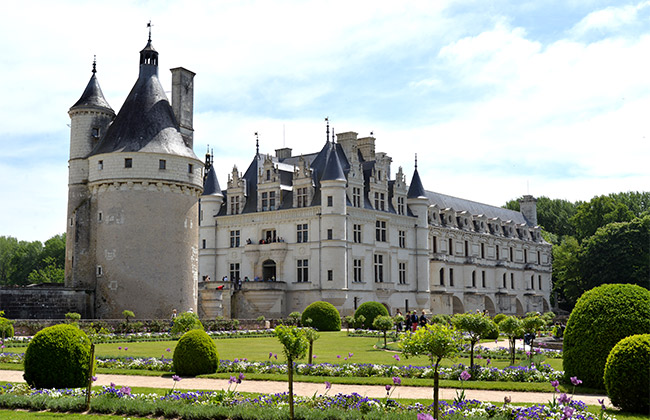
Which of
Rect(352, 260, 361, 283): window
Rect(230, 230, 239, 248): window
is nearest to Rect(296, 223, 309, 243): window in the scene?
Rect(352, 260, 361, 283): window

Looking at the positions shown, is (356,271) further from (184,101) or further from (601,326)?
(601,326)

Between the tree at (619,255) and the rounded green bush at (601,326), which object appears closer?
the rounded green bush at (601,326)

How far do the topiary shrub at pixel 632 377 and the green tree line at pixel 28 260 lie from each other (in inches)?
3073

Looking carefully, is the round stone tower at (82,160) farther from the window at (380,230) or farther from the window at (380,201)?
the window at (380,230)

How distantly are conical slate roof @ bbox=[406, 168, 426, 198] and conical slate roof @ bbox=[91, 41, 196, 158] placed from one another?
2222 centimetres

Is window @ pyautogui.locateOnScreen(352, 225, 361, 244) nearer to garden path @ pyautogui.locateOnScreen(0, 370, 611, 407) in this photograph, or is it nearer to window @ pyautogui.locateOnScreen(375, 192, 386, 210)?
window @ pyautogui.locateOnScreen(375, 192, 386, 210)

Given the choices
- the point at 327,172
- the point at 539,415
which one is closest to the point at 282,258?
the point at 327,172

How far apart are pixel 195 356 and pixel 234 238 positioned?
118 ft

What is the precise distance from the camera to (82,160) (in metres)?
39.6

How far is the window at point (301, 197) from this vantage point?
49547mm

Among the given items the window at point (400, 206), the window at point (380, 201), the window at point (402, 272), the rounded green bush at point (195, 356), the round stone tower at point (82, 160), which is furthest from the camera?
the window at point (400, 206)

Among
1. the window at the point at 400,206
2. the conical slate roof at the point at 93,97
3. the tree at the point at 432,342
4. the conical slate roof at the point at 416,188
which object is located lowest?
the tree at the point at 432,342

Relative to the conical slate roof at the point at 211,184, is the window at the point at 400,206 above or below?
below

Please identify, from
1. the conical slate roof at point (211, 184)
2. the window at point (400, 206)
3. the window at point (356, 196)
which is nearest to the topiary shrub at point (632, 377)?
the window at point (356, 196)
